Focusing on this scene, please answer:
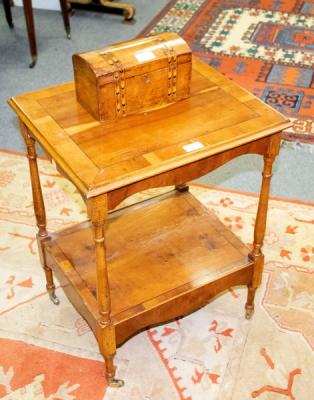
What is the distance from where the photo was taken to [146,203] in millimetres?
2348

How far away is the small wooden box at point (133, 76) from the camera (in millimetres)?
1752

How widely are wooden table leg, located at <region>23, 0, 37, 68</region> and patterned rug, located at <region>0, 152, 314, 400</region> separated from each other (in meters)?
1.66

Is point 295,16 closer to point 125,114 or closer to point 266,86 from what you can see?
point 266,86

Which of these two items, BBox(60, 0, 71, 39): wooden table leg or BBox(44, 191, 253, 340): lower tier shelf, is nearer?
BBox(44, 191, 253, 340): lower tier shelf

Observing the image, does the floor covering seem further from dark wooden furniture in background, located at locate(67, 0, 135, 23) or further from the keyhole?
the keyhole

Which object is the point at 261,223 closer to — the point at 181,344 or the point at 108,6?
the point at 181,344

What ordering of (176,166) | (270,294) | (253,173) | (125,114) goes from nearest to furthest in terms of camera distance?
1. (176,166)
2. (125,114)
3. (270,294)
4. (253,173)

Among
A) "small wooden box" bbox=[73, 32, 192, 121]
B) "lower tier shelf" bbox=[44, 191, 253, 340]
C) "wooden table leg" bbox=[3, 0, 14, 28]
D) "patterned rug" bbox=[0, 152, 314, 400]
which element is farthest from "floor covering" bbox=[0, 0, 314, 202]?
"small wooden box" bbox=[73, 32, 192, 121]

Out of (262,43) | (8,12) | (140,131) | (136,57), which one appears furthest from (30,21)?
(140,131)

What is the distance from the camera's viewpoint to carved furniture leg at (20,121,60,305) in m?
1.94

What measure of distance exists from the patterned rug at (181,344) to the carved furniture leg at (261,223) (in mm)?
137

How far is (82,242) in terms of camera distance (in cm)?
218

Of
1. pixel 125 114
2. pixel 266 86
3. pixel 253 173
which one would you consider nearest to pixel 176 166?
pixel 125 114

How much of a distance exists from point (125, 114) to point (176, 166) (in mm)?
289
